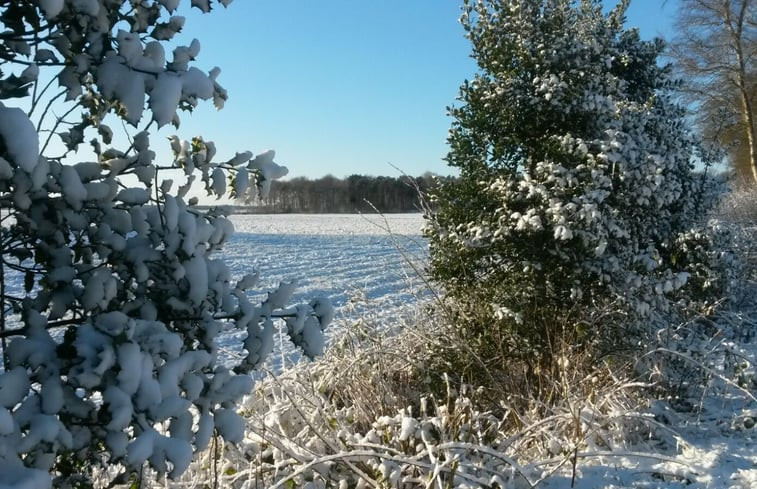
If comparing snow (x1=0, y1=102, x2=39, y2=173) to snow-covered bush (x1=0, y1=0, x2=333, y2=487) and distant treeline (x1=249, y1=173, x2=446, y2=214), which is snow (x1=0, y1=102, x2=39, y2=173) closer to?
snow-covered bush (x1=0, y1=0, x2=333, y2=487)

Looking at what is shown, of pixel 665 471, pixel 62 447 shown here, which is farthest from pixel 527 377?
pixel 62 447

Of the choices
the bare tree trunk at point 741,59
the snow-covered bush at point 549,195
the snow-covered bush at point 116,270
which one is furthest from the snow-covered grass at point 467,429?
the bare tree trunk at point 741,59

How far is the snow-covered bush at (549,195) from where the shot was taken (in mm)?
4531

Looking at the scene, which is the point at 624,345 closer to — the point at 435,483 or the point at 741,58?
the point at 435,483

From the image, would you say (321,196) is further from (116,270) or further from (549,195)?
(116,270)

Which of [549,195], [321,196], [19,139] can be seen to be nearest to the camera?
[19,139]

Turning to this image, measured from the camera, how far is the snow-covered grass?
2.79m

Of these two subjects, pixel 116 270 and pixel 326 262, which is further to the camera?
pixel 326 262

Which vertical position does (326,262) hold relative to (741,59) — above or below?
below

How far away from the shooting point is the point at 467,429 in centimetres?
300

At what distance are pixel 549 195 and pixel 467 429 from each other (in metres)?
2.17

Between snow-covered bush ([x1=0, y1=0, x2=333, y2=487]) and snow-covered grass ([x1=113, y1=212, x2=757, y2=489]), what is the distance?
0.87 meters

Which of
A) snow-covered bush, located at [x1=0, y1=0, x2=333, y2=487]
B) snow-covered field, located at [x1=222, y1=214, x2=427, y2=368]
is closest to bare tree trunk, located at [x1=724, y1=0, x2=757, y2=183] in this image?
snow-covered field, located at [x1=222, y1=214, x2=427, y2=368]

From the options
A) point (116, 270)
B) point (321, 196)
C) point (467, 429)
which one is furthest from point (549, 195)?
point (321, 196)
